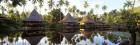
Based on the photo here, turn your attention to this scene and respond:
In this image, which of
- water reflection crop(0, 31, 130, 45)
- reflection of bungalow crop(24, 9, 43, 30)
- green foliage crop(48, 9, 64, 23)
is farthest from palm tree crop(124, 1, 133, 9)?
water reflection crop(0, 31, 130, 45)

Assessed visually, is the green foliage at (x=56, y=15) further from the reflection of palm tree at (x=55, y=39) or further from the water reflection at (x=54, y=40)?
the water reflection at (x=54, y=40)

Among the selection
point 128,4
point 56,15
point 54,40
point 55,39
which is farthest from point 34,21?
point 128,4

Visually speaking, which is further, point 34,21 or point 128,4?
point 128,4

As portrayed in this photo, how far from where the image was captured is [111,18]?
53.6 meters

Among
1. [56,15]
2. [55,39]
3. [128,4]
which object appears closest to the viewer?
[55,39]

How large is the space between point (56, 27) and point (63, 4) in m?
20.0

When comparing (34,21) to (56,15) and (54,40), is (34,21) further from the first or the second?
(54,40)

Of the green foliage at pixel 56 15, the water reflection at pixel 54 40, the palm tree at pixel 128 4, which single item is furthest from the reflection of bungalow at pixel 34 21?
the palm tree at pixel 128 4

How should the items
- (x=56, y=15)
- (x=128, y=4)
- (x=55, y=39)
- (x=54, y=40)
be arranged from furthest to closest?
(x=128, y=4)
(x=56, y=15)
(x=55, y=39)
(x=54, y=40)

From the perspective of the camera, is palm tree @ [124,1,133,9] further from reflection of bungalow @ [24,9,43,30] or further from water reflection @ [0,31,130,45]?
water reflection @ [0,31,130,45]

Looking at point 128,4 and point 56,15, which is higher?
point 128,4

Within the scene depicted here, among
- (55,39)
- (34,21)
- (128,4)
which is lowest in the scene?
(34,21)

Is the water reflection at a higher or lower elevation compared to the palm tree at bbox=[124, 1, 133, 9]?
lower

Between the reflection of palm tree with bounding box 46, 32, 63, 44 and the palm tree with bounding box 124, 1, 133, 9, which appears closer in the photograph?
the reflection of palm tree with bounding box 46, 32, 63, 44
